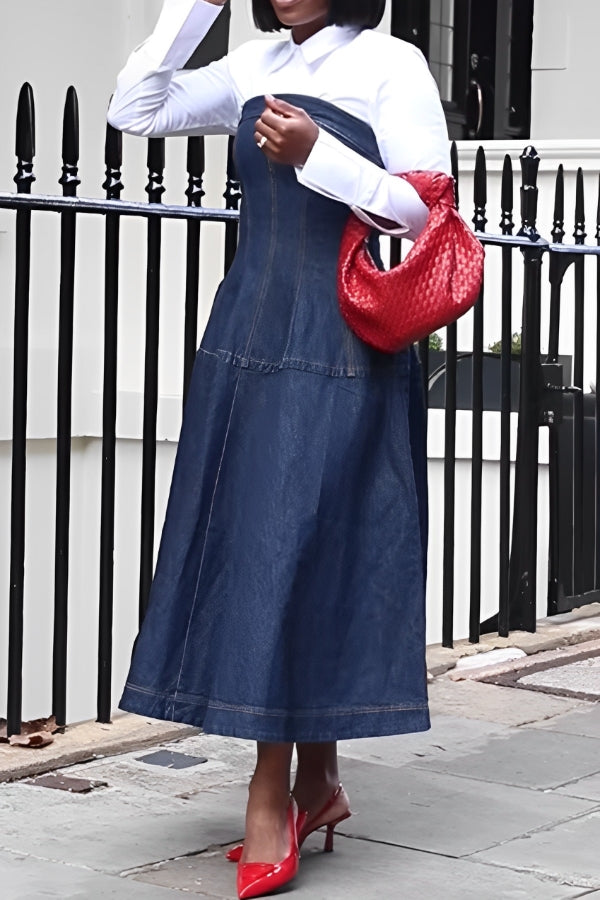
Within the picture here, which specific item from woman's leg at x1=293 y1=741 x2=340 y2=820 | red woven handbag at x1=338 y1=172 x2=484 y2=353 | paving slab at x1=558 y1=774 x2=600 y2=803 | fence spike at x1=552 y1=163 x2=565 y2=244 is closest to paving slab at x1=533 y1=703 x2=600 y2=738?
paving slab at x1=558 y1=774 x2=600 y2=803

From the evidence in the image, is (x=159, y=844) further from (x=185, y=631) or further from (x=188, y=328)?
(x=188, y=328)

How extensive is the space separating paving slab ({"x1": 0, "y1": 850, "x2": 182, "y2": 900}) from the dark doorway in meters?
7.54

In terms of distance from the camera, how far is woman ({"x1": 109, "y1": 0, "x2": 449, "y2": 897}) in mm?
3021

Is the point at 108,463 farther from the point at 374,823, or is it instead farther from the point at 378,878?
the point at 378,878

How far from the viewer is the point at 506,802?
372cm

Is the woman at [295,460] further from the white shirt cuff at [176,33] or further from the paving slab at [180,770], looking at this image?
the paving slab at [180,770]

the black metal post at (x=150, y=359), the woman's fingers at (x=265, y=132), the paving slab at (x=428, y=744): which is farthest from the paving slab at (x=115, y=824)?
the woman's fingers at (x=265, y=132)

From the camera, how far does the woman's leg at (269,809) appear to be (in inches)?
120

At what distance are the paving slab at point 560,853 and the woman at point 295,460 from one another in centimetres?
40

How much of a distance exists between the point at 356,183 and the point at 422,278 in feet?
0.70

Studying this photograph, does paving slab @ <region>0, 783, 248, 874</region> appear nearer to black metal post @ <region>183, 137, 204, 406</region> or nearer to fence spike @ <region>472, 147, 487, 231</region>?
black metal post @ <region>183, 137, 204, 406</region>

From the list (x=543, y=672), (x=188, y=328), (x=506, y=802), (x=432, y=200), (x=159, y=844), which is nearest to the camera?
(x=432, y=200)

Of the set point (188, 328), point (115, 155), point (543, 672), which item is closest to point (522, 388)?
point (543, 672)

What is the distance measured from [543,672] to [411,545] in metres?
2.17
